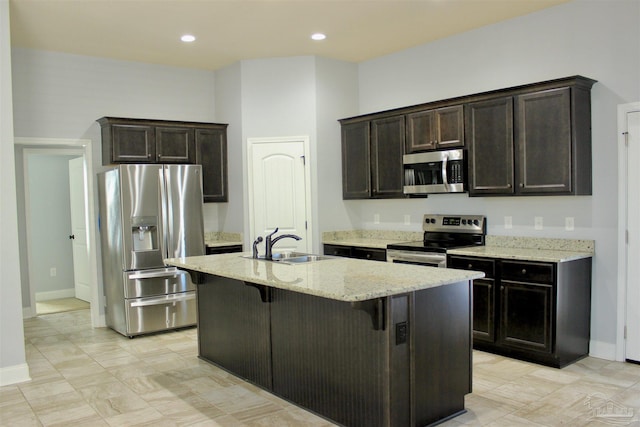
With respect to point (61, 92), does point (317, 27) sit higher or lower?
higher

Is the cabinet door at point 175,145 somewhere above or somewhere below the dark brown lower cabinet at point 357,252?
above

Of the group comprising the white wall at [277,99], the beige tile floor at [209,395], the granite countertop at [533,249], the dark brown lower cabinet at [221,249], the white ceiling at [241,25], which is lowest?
the beige tile floor at [209,395]

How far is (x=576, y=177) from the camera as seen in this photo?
13.9 feet

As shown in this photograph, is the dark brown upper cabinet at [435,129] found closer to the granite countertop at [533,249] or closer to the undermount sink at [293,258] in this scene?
the granite countertop at [533,249]

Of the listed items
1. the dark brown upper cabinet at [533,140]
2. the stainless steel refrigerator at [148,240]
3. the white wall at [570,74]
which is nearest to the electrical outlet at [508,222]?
the white wall at [570,74]

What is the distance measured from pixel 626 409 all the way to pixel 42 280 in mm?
7308

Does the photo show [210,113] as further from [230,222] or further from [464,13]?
[464,13]

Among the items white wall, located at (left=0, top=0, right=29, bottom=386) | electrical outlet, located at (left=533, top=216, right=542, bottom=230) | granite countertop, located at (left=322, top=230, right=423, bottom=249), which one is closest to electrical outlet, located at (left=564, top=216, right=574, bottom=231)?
electrical outlet, located at (left=533, top=216, right=542, bottom=230)

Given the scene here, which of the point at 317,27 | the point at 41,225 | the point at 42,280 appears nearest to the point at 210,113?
the point at 317,27

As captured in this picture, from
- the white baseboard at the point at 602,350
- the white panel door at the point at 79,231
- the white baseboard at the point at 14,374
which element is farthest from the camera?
the white panel door at the point at 79,231

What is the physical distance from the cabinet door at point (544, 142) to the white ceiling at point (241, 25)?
2.99ft

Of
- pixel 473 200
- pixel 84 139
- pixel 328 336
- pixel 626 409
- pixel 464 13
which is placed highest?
pixel 464 13

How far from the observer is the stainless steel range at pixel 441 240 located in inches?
195

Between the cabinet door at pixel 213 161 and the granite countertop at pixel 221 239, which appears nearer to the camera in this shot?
the granite countertop at pixel 221 239
